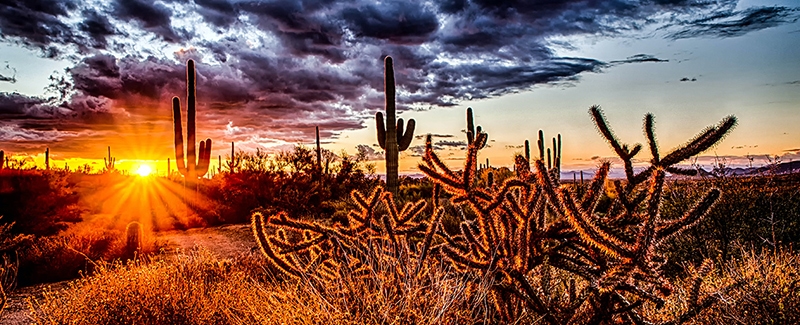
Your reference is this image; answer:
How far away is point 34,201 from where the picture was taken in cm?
1429

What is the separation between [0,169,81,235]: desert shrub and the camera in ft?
45.9

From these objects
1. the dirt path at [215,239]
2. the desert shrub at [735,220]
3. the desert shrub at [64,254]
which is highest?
the desert shrub at [735,220]

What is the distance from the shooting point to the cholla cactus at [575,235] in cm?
188

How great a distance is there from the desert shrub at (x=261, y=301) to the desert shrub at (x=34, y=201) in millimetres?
8374

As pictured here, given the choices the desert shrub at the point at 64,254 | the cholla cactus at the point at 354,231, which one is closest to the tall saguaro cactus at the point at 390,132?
the desert shrub at the point at 64,254

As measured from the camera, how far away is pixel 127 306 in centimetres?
531

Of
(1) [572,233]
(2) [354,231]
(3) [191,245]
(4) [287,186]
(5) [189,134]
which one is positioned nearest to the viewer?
(1) [572,233]

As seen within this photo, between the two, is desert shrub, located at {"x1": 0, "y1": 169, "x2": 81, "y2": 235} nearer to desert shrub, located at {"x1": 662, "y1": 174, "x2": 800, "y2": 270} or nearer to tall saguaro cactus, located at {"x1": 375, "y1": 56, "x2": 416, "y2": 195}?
tall saguaro cactus, located at {"x1": 375, "y1": 56, "x2": 416, "y2": 195}

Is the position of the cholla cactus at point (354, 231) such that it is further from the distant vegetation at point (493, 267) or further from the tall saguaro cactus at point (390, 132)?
the tall saguaro cactus at point (390, 132)

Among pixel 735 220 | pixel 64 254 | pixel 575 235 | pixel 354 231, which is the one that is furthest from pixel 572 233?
pixel 64 254

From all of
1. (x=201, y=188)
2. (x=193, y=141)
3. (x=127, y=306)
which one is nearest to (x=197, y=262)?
(x=127, y=306)

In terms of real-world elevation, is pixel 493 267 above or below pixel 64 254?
above

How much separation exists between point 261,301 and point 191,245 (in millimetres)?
11815

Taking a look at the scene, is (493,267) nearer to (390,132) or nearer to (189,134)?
(390,132)
